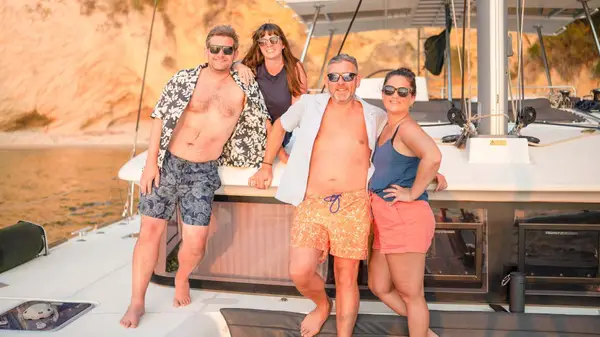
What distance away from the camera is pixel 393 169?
110 inches

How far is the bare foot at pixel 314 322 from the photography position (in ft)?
10.1

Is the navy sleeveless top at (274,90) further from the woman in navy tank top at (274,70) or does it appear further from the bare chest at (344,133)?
the bare chest at (344,133)

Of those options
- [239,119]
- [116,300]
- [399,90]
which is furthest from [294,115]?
[116,300]

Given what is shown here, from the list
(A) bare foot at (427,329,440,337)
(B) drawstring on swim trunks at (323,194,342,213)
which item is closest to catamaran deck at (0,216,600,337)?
(A) bare foot at (427,329,440,337)

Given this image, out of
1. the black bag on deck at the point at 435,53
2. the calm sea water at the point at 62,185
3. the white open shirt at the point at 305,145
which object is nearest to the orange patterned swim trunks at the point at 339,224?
the white open shirt at the point at 305,145

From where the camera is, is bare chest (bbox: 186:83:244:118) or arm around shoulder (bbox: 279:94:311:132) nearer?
arm around shoulder (bbox: 279:94:311:132)

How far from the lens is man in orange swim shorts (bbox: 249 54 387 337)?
288cm

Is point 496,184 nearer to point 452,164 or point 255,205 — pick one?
point 452,164

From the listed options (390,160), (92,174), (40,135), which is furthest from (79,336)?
(40,135)

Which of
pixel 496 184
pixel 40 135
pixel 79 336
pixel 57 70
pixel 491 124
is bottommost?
pixel 79 336

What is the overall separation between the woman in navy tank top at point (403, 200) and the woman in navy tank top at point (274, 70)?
756 millimetres

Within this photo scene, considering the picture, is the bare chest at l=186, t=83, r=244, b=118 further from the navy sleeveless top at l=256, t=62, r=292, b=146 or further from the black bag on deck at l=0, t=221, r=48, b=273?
the black bag on deck at l=0, t=221, r=48, b=273

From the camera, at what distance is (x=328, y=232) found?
292 centimetres

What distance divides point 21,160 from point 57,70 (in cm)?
485
